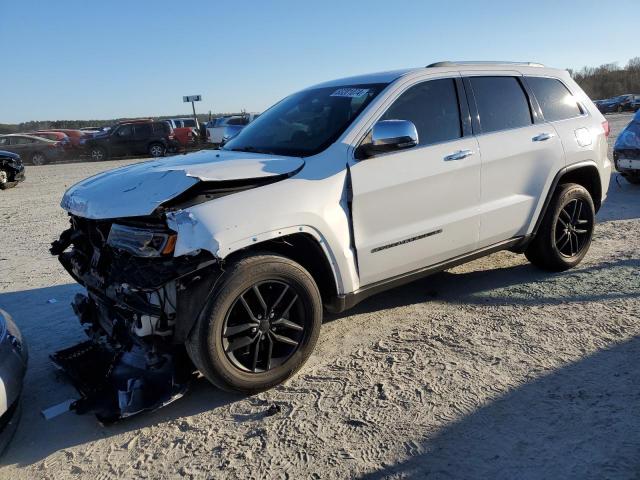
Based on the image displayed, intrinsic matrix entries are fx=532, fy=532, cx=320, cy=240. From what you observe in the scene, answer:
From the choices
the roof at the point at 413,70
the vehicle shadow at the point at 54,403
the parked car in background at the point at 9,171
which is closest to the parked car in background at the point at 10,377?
the vehicle shadow at the point at 54,403

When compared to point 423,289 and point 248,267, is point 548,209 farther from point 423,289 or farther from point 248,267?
point 248,267

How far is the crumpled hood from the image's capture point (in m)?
3.00

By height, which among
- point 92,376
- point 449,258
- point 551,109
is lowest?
point 92,376

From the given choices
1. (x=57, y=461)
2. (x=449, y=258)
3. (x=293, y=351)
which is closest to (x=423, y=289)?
(x=449, y=258)

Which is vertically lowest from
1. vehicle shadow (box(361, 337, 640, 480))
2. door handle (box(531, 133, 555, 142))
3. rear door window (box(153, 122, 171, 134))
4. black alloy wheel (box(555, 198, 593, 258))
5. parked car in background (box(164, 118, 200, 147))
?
vehicle shadow (box(361, 337, 640, 480))

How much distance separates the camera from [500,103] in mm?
4520

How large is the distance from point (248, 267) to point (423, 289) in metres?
2.35

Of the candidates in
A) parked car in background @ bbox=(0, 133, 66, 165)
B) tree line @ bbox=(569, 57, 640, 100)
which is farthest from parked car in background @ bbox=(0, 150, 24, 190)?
tree line @ bbox=(569, 57, 640, 100)

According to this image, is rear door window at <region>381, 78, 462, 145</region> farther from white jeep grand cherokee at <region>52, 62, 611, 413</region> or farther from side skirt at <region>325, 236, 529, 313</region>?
side skirt at <region>325, 236, 529, 313</region>

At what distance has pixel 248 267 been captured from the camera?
10.1 ft

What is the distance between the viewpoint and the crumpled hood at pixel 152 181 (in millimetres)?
3004

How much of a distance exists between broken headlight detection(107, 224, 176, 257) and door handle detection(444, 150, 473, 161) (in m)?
2.16

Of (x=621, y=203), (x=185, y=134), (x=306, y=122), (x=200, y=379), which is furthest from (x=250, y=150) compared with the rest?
(x=185, y=134)

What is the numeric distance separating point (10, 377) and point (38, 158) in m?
26.0
